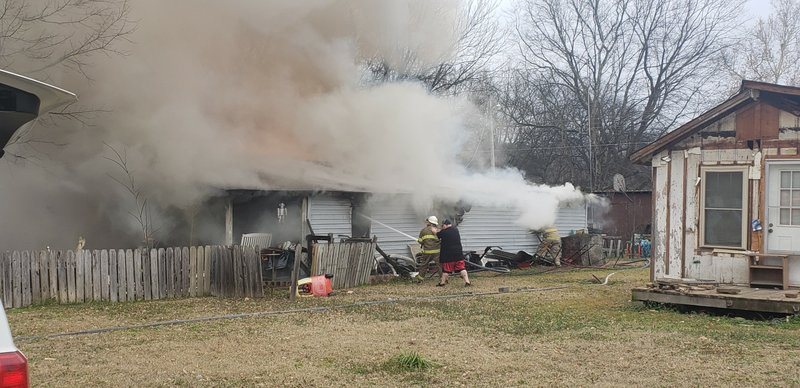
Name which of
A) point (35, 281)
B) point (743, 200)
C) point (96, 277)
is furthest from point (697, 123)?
point (35, 281)

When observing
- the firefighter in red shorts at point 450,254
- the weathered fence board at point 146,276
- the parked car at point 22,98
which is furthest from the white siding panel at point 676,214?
the parked car at point 22,98

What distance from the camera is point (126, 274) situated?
11102 millimetres

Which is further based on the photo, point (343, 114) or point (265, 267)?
point (343, 114)

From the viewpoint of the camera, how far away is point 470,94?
30844 mm

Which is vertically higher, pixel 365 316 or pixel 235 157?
pixel 235 157

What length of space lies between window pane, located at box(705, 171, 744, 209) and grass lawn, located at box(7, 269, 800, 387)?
181 centimetres

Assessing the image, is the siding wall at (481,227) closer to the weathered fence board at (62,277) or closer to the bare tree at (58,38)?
the bare tree at (58,38)

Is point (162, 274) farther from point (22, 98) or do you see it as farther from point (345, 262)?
point (22, 98)

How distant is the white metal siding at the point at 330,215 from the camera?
1561 cm

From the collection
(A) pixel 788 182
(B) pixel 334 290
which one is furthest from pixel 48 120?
(A) pixel 788 182

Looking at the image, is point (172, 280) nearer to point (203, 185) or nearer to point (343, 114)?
point (203, 185)

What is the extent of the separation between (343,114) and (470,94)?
45.9ft

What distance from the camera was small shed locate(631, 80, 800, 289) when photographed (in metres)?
9.87

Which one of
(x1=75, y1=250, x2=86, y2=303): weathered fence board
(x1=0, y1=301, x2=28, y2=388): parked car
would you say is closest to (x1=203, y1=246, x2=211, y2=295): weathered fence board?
(x1=75, y1=250, x2=86, y2=303): weathered fence board
